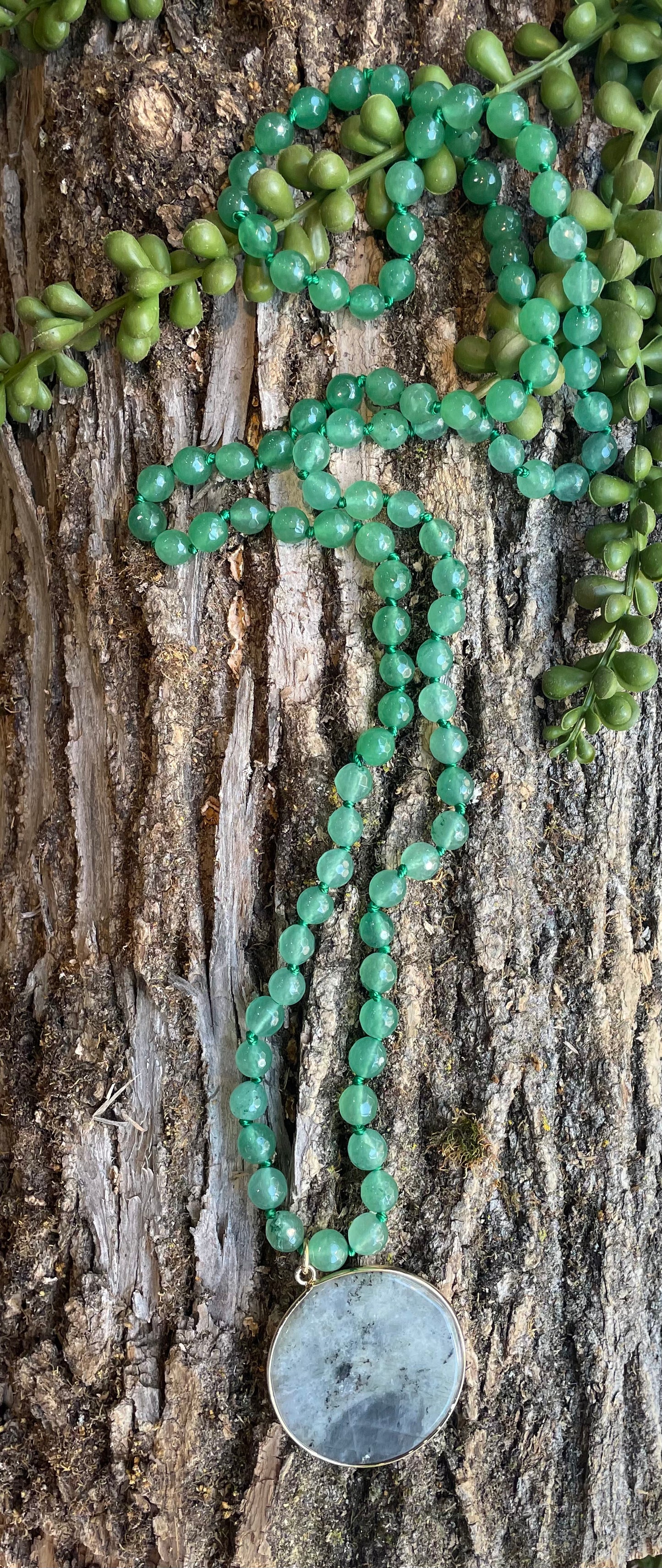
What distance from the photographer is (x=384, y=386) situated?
963mm

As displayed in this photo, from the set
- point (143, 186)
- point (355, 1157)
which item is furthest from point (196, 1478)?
point (143, 186)

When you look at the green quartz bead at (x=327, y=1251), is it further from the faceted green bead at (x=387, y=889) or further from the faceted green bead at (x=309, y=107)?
the faceted green bead at (x=387, y=889)

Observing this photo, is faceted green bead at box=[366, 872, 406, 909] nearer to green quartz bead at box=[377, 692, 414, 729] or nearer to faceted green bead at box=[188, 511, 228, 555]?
green quartz bead at box=[377, 692, 414, 729]

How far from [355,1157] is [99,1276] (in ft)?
0.98

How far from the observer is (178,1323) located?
97 centimetres

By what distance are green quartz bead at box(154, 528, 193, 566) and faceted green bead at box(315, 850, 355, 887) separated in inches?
13.5

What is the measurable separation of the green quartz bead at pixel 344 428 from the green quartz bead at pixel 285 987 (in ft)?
1.77

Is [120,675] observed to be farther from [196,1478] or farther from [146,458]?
[196,1478]

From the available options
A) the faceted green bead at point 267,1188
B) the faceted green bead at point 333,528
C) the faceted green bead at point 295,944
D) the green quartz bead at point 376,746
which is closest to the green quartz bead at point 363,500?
the faceted green bead at point 333,528

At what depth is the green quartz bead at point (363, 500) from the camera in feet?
3.18

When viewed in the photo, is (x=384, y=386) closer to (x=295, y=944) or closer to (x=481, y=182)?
(x=481, y=182)

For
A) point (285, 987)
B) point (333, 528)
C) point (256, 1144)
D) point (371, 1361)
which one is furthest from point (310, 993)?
point (333, 528)

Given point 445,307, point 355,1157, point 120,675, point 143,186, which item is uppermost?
point 143,186

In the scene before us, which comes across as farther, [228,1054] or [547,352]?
[228,1054]
